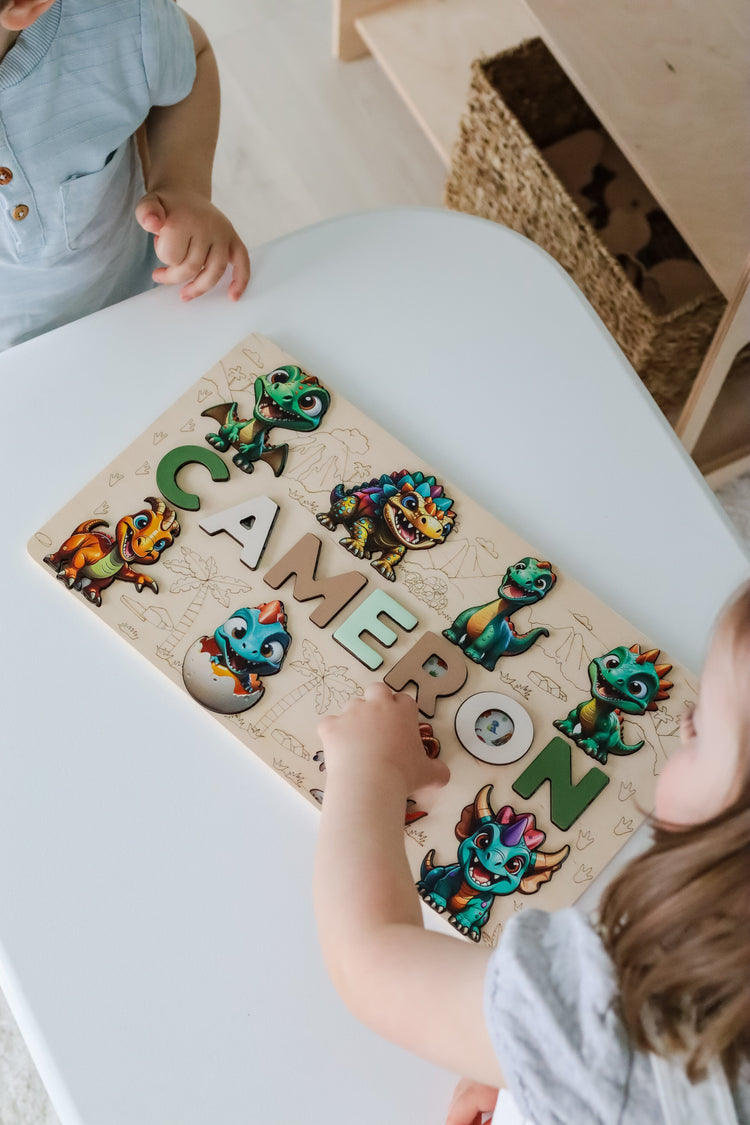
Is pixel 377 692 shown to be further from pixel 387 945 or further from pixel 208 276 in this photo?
pixel 208 276

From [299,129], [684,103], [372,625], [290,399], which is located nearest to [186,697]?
[372,625]

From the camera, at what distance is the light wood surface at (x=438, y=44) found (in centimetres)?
147

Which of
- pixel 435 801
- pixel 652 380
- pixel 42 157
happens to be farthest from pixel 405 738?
pixel 652 380

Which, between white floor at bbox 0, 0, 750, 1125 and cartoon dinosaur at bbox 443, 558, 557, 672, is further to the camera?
white floor at bbox 0, 0, 750, 1125

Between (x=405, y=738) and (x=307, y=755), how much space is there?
0.19 feet

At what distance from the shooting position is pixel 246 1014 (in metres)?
0.52

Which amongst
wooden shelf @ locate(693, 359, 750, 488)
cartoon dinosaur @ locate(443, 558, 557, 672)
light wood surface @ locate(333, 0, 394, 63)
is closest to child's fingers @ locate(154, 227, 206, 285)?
cartoon dinosaur @ locate(443, 558, 557, 672)

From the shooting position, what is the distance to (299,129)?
1.57m

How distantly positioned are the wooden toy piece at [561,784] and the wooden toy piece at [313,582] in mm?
153

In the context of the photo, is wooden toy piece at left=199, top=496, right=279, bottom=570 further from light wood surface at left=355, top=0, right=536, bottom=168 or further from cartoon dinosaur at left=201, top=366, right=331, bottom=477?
light wood surface at left=355, top=0, right=536, bottom=168

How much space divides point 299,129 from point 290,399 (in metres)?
1.06

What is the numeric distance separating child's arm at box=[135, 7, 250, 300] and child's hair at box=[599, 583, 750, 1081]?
0.47 meters

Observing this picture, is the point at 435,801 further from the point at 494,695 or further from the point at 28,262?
the point at 28,262

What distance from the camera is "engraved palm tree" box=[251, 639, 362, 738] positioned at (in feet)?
1.93
